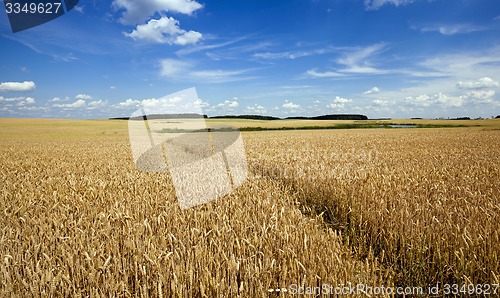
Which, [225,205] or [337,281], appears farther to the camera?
[225,205]

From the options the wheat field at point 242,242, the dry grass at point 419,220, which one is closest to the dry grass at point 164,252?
the wheat field at point 242,242

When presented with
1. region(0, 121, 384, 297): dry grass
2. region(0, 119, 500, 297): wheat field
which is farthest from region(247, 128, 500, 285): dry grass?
region(0, 121, 384, 297): dry grass

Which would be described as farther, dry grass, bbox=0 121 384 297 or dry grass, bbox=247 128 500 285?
dry grass, bbox=247 128 500 285

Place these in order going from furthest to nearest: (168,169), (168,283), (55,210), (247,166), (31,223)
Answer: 1. (247,166)
2. (168,169)
3. (55,210)
4. (31,223)
5. (168,283)

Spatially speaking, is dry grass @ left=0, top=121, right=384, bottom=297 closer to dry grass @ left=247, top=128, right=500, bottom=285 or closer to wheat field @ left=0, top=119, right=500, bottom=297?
wheat field @ left=0, top=119, right=500, bottom=297

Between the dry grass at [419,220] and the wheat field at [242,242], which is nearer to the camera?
the wheat field at [242,242]

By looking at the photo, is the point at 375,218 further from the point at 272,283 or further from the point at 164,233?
the point at 164,233

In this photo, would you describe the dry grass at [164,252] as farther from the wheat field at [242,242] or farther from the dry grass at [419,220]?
the dry grass at [419,220]

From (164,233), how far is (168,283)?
99 centimetres

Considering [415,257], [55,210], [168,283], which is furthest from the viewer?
[55,210]

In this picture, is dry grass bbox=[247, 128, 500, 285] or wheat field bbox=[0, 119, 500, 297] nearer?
wheat field bbox=[0, 119, 500, 297]

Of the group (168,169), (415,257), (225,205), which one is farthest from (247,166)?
(415,257)

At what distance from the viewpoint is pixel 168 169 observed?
890cm

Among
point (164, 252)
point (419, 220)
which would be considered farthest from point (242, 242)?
point (419, 220)
